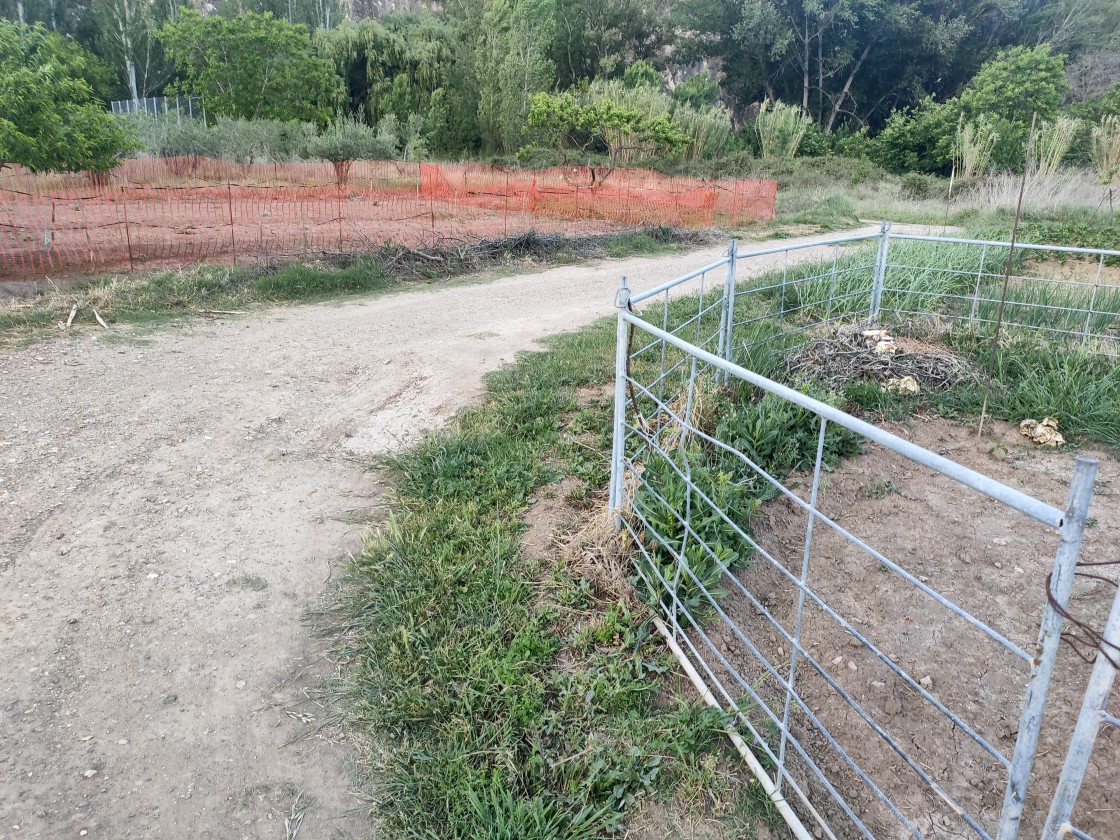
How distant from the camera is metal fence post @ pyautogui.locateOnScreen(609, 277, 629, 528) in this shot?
3105 millimetres

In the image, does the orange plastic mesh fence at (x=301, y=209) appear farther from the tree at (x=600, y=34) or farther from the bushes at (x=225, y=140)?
the tree at (x=600, y=34)

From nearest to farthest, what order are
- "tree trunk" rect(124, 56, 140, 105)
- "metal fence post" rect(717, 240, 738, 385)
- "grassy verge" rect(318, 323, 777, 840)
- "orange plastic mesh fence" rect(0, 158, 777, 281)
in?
1. "grassy verge" rect(318, 323, 777, 840)
2. "metal fence post" rect(717, 240, 738, 385)
3. "orange plastic mesh fence" rect(0, 158, 777, 281)
4. "tree trunk" rect(124, 56, 140, 105)

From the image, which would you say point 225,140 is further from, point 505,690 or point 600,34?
point 600,34

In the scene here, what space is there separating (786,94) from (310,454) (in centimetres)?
4650

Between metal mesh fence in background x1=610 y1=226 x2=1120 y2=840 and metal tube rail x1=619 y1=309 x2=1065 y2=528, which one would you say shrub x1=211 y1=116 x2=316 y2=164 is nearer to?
metal mesh fence in background x1=610 y1=226 x2=1120 y2=840

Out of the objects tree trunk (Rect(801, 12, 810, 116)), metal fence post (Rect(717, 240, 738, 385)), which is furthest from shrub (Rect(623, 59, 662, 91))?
metal fence post (Rect(717, 240, 738, 385))

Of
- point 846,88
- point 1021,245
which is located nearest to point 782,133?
point 846,88

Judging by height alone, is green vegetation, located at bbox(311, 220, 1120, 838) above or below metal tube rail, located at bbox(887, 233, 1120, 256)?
below

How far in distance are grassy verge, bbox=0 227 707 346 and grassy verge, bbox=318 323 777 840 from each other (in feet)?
17.8

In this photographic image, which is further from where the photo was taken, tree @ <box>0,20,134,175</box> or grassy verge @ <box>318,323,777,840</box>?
tree @ <box>0,20,134,175</box>

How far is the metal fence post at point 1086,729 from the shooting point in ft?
4.14

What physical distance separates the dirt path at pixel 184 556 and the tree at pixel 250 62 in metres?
24.2

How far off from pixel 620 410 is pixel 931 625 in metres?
1.66

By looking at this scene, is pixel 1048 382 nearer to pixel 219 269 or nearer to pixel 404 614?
pixel 404 614
